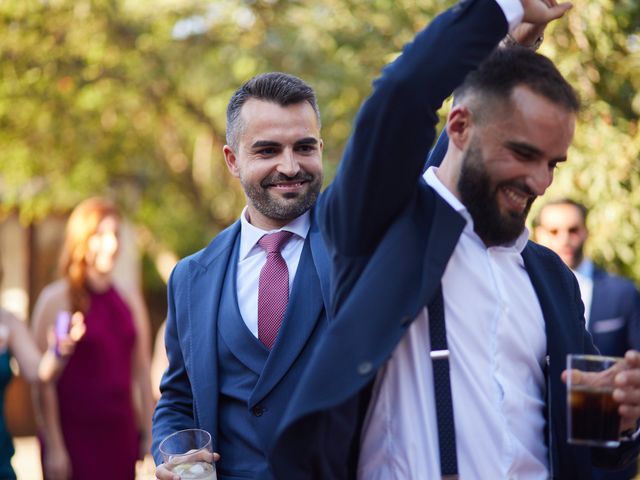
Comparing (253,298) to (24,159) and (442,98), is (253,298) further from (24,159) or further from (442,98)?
(24,159)

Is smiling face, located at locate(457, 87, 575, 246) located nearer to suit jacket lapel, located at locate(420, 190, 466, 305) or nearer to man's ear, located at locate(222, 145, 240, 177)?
suit jacket lapel, located at locate(420, 190, 466, 305)

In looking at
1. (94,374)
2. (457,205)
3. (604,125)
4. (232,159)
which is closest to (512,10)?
(457,205)

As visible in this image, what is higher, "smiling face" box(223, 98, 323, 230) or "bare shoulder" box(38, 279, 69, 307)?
"smiling face" box(223, 98, 323, 230)

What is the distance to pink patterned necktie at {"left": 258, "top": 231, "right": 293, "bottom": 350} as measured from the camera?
10.9 ft

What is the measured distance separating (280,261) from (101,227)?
3.56 metres

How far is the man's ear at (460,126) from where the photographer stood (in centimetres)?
252

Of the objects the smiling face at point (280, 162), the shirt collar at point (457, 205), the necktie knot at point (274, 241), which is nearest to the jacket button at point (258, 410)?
the necktie knot at point (274, 241)

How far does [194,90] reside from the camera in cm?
1065

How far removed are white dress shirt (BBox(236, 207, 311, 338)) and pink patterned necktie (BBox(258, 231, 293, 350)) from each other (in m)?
0.02

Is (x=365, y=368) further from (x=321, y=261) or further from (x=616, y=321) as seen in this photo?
(x=616, y=321)

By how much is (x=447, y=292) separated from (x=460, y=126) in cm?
41

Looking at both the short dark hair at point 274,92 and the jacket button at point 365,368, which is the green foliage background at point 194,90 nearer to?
the short dark hair at point 274,92

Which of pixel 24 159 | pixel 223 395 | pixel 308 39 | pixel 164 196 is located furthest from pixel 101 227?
pixel 164 196

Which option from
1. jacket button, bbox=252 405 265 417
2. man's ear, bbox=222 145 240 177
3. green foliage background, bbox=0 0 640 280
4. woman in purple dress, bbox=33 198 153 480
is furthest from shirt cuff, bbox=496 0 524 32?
woman in purple dress, bbox=33 198 153 480
